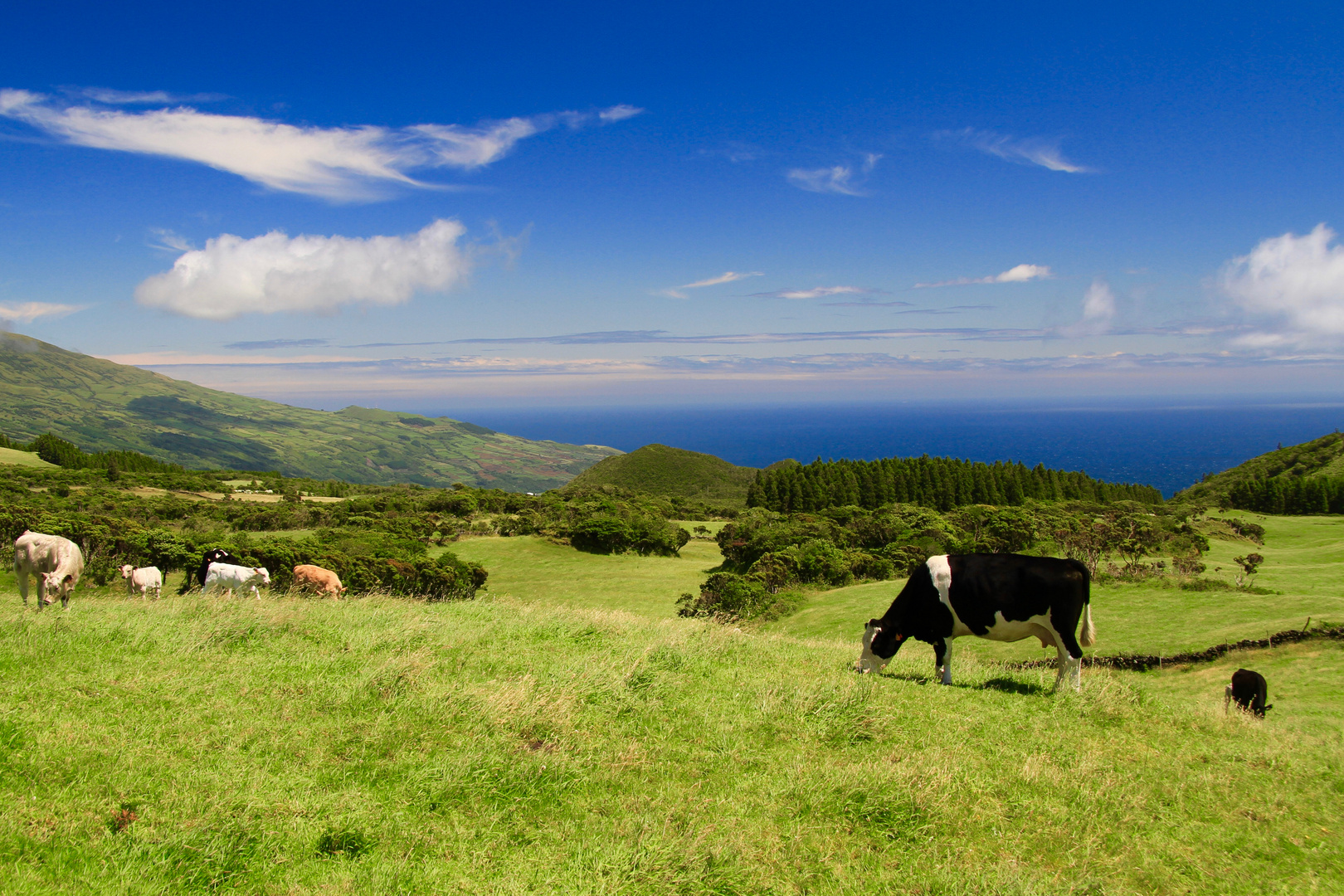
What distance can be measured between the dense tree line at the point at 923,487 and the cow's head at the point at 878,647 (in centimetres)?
7436

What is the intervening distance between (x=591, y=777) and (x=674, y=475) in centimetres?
14424

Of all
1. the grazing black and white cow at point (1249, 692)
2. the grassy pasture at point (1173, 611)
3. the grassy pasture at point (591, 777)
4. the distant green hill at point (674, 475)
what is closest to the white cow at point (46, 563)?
the grassy pasture at point (591, 777)

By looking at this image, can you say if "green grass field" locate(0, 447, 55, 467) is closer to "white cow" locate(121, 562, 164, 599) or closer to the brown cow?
"white cow" locate(121, 562, 164, 599)

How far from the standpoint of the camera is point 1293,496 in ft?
235

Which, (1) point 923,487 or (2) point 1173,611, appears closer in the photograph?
(2) point 1173,611

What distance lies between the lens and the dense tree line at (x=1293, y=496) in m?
69.5

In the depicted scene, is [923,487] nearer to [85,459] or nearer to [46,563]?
[46,563]

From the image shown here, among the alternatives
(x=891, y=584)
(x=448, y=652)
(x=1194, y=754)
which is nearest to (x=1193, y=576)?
(x=891, y=584)

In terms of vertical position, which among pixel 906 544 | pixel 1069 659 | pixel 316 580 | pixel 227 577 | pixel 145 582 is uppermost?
pixel 1069 659

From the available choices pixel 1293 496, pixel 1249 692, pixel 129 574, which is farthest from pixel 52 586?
pixel 1293 496

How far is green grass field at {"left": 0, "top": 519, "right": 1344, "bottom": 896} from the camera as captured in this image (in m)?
4.36

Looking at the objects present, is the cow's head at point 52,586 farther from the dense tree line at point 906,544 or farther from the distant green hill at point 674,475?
the distant green hill at point 674,475

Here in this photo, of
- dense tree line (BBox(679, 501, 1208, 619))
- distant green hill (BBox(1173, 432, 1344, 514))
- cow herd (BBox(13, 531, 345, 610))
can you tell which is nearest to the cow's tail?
cow herd (BBox(13, 531, 345, 610))

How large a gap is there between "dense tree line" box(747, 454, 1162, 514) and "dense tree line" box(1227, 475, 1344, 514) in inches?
515
